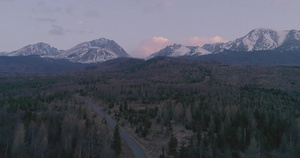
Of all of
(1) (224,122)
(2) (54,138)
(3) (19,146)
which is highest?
(1) (224,122)

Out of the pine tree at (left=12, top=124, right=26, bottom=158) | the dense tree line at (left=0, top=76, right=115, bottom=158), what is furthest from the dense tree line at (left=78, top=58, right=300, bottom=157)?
the pine tree at (left=12, top=124, right=26, bottom=158)

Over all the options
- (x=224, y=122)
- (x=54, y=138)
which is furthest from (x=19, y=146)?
(x=224, y=122)

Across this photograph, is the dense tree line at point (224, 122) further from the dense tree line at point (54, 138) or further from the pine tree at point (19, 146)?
the pine tree at point (19, 146)

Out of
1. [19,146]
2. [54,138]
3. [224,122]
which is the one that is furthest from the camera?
[54,138]

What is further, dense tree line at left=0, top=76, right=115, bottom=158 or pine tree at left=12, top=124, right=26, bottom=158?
pine tree at left=12, top=124, right=26, bottom=158

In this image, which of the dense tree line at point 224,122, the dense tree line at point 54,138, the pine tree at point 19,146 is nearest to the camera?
the dense tree line at point 224,122

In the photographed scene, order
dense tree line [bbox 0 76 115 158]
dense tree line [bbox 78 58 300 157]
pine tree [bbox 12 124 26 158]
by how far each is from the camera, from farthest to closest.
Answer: pine tree [bbox 12 124 26 158]
dense tree line [bbox 0 76 115 158]
dense tree line [bbox 78 58 300 157]

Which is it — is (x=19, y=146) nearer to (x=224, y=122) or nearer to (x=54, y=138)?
(x=54, y=138)

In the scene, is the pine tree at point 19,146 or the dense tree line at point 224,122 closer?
the dense tree line at point 224,122

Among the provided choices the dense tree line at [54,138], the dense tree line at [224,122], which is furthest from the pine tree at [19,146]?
the dense tree line at [224,122]

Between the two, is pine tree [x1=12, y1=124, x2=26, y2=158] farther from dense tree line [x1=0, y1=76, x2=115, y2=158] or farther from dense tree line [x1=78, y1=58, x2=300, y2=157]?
dense tree line [x1=78, y1=58, x2=300, y2=157]

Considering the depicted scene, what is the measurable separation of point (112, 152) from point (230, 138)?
25.2m

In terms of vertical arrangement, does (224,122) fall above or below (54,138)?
above

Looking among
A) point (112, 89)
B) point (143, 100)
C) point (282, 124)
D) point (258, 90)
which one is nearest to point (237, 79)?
point (258, 90)
